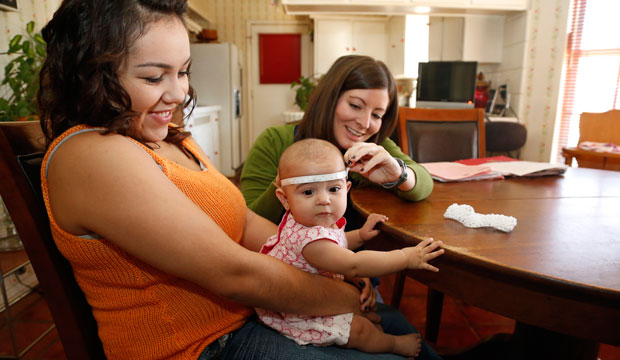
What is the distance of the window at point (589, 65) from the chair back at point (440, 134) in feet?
8.77

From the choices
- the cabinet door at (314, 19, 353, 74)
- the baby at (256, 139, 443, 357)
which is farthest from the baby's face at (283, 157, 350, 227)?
the cabinet door at (314, 19, 353, 74)

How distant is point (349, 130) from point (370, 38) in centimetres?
545

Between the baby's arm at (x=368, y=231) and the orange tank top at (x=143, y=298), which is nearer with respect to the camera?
the orange tank top at (x=143, y=298)

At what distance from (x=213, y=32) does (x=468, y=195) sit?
5.95 meters

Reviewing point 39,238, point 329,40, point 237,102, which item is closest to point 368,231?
point 39,238

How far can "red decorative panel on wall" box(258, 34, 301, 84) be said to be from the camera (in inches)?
269

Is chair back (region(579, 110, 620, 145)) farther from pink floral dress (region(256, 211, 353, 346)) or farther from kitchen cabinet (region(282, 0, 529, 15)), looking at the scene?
pink floral dress (region(256, 211, 353, 346))

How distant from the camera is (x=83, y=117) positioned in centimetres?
68

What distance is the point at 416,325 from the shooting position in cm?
201

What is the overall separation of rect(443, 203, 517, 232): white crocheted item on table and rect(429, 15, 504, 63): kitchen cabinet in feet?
13.7

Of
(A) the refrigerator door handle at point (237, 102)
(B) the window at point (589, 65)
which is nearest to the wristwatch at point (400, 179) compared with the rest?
(B) the window at point (589, 65)

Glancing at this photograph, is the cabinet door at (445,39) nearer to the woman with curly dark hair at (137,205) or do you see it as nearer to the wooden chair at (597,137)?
the wooden chair at (597,137)

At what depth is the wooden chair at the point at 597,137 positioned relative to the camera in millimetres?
2904

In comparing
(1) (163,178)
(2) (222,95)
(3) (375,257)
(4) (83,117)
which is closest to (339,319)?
(3) (375,257)
